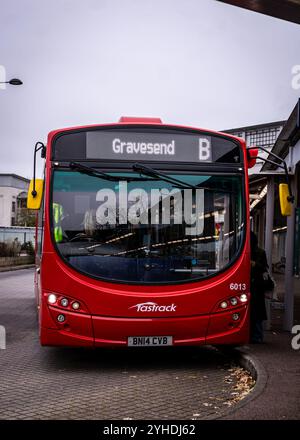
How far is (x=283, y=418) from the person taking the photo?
18.0 feet

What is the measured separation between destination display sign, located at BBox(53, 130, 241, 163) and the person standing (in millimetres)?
1864

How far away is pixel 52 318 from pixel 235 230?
2706 millimetres

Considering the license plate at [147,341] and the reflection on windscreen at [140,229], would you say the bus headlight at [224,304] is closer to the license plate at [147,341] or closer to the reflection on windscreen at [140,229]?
the reflection on windscreen at [140,229]

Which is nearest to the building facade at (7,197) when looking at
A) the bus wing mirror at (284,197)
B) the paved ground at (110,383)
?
the paved ground at (110,383)

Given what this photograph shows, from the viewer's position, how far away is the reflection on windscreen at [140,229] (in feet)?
27.1

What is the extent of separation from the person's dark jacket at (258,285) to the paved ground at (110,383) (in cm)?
92

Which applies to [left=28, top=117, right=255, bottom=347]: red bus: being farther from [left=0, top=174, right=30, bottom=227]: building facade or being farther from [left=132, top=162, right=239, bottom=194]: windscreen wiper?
[left=0, top=174, right=30, bottom=227]: building facade

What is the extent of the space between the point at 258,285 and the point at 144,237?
8.59ft

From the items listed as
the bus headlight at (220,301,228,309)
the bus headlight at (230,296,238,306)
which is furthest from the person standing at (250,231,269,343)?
the bus headlight at (220,301,228,309)

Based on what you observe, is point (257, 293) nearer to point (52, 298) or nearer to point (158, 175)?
point (158, 175)

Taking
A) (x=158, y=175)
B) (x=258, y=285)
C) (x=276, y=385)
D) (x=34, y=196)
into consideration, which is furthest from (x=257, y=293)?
(x=34, y=196)

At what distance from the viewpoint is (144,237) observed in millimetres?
8430

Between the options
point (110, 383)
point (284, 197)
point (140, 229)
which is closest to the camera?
point (110, 383)

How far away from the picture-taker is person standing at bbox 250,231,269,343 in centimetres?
999
